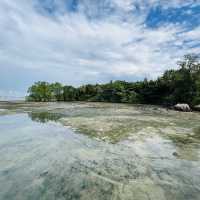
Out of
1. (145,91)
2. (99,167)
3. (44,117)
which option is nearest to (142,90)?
(145,91)

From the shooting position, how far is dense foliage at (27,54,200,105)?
25.5 m

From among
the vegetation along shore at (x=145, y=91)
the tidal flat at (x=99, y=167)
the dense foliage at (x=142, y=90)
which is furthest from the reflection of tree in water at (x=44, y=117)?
the dense foliage at (x=142, y=90)

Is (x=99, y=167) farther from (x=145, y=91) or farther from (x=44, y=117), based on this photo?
(x=145, y=91)

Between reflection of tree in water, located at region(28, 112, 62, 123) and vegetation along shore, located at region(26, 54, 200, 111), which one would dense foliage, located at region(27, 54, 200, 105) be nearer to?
vegetation along shore, located at region(26, 54, 200, 111)

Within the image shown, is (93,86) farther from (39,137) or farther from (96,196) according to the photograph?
(96,196)

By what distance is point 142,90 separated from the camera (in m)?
36.1

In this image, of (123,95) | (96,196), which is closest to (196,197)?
(96,196)

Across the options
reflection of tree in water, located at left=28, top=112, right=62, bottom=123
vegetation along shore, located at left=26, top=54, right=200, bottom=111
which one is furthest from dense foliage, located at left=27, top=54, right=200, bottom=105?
reflection of tree in water, located at left=28, top=112, right=62, bottom=123

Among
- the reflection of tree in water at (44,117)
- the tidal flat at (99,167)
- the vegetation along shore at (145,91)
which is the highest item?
the vegetation along shore at (145,91)

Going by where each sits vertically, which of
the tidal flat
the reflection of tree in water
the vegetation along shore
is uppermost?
the vegetation along shore

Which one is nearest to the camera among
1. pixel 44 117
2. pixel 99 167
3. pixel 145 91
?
pixel 99 167

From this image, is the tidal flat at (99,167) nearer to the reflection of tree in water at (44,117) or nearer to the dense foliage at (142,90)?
the reflection of tree in water at (44,117)

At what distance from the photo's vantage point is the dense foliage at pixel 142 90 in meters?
25.5

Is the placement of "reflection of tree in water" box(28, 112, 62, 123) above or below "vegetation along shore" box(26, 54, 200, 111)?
below
